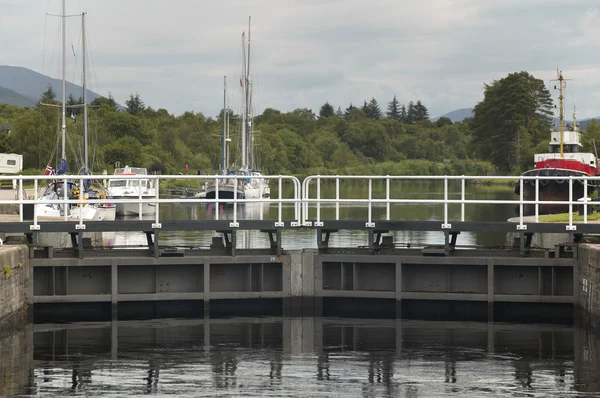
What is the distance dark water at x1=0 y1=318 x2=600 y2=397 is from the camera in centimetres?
1738

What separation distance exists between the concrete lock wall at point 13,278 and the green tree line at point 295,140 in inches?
2045

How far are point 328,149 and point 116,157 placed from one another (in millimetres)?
66690

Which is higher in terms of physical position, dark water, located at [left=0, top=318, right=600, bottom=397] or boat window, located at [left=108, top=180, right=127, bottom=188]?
boat window, located at [left=108, top=180, right=127, bottom=188]

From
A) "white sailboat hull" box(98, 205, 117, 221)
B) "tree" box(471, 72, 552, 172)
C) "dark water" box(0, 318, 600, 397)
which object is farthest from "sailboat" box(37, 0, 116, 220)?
"tree" box(471, 72, 552, 172)

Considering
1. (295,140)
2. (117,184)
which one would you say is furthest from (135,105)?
(117,184)

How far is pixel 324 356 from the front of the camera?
2020cm

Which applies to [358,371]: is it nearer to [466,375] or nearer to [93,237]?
[466,375]

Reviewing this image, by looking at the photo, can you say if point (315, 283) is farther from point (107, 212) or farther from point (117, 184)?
point (117, 184)

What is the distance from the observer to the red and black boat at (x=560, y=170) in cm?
5639

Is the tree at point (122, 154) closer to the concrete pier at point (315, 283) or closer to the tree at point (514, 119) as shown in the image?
the tree at point (514, 119)

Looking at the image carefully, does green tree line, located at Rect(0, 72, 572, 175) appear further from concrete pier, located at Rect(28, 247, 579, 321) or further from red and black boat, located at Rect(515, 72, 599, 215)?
concrete pier, located at Rect(28, 247, 579, 321)

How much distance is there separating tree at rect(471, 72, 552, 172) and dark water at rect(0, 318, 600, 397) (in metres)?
106

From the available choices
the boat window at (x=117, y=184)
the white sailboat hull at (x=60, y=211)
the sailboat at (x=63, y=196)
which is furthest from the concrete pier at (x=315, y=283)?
the boat window at (x=117, y=184)

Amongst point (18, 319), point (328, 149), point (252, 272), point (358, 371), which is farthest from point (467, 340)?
point (328, 149)
